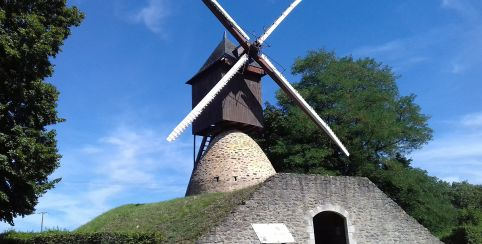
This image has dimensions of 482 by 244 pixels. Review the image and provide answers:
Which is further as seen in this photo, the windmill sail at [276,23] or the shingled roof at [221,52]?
the shingled roof at [221,52]

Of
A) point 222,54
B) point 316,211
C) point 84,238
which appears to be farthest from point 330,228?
point 84,238

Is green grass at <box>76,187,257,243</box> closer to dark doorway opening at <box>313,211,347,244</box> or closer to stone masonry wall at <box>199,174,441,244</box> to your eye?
stone masonry wall at <box>199,174,441,244</box>

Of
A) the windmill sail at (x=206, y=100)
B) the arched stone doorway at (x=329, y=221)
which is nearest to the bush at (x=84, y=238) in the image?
the arched stone doorway at (x=329, y=221)

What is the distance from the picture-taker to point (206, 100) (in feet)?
59.9

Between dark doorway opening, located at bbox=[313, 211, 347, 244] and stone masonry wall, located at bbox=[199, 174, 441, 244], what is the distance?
0.75 metres

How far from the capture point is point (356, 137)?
80.3 ft

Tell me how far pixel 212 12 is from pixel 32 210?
1173 centimetres

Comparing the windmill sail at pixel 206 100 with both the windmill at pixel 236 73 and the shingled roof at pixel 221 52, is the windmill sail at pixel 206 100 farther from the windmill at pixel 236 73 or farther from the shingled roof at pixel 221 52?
the shingled roof at pixel 221 52

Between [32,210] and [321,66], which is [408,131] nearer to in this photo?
[321,66]

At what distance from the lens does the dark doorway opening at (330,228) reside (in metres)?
16.3

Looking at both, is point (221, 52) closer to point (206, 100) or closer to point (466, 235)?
point (206, 100)

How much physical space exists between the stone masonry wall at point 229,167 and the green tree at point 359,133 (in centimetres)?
454

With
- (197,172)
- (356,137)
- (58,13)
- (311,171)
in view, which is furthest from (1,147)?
(356,137)

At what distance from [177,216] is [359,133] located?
41.9 ft
